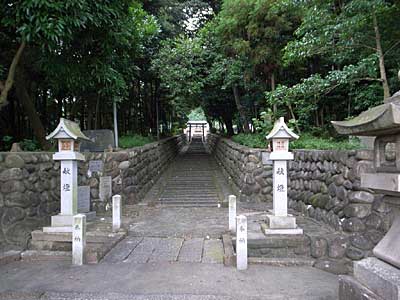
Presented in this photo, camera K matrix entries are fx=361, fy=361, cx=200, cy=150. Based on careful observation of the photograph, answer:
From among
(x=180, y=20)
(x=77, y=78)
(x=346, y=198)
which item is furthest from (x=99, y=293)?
(x=180, y=20)

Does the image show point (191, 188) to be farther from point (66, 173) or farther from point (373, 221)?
point (373, 221)

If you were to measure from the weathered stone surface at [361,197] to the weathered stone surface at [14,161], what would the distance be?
642 cm

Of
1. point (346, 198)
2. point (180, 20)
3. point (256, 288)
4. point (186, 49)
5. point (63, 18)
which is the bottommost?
point (256, 288)

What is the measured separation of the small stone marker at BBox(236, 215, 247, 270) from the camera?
596cm

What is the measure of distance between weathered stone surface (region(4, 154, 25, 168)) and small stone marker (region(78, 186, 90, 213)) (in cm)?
246

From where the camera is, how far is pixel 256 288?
5.20 meters

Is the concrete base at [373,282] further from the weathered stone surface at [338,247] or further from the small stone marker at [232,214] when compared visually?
the small stone marker at [232,214]

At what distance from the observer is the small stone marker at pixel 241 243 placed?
596cm

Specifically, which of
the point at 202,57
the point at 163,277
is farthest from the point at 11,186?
the point at 202,57

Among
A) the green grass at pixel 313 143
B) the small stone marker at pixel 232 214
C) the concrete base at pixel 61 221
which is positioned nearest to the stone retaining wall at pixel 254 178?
the green grass at pixel 313 143

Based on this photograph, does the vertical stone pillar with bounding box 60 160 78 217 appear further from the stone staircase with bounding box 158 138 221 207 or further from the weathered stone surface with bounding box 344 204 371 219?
the weathered stone surface with bounding box 344 204 371 219

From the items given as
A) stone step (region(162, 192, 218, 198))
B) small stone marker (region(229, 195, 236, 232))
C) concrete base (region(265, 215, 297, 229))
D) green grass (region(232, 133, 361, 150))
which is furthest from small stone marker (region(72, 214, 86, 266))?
stone step (region(162, 192, 218, 198))

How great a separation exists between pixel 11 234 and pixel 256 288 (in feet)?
15.8

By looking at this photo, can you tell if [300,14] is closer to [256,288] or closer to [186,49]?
[186,49]
